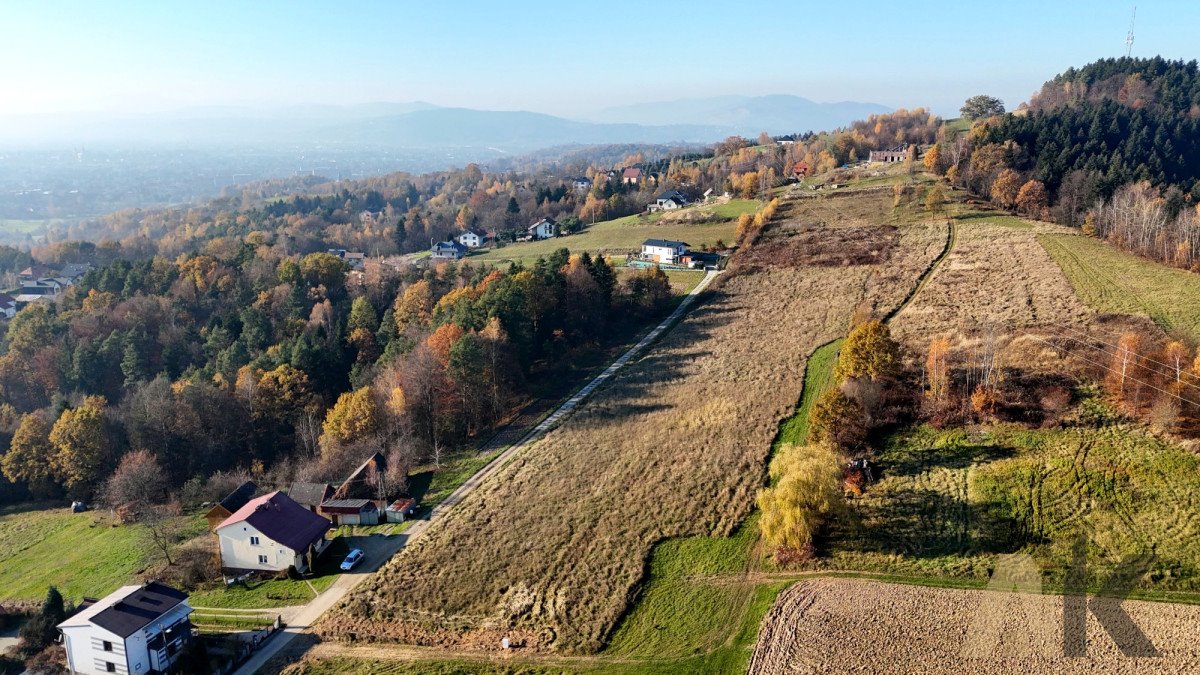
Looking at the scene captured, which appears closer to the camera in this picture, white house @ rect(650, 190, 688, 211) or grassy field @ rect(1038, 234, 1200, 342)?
grassy field @ rect(1038, 234, 1200, 342)

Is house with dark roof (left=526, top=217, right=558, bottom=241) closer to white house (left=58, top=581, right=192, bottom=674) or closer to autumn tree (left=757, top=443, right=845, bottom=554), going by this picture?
autumn tree (left=757, top=443, right=845, bottom=554)

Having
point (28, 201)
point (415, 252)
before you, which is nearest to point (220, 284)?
point (415, 252)

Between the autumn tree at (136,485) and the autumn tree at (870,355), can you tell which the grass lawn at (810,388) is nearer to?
the autumn tree at (870,355)

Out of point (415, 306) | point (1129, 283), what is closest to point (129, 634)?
point (415, 306)

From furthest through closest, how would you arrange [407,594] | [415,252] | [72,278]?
[415,252]
[72,278]
[407,594]

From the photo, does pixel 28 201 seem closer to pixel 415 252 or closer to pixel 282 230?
pixel 282 230

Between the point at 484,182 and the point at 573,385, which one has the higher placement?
the point at 484,182

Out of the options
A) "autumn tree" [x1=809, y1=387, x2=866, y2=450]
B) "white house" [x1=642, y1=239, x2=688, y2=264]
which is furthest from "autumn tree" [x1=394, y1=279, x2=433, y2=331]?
"autumn tree" [x1=809, y1=387, x2=866, y2=450]
